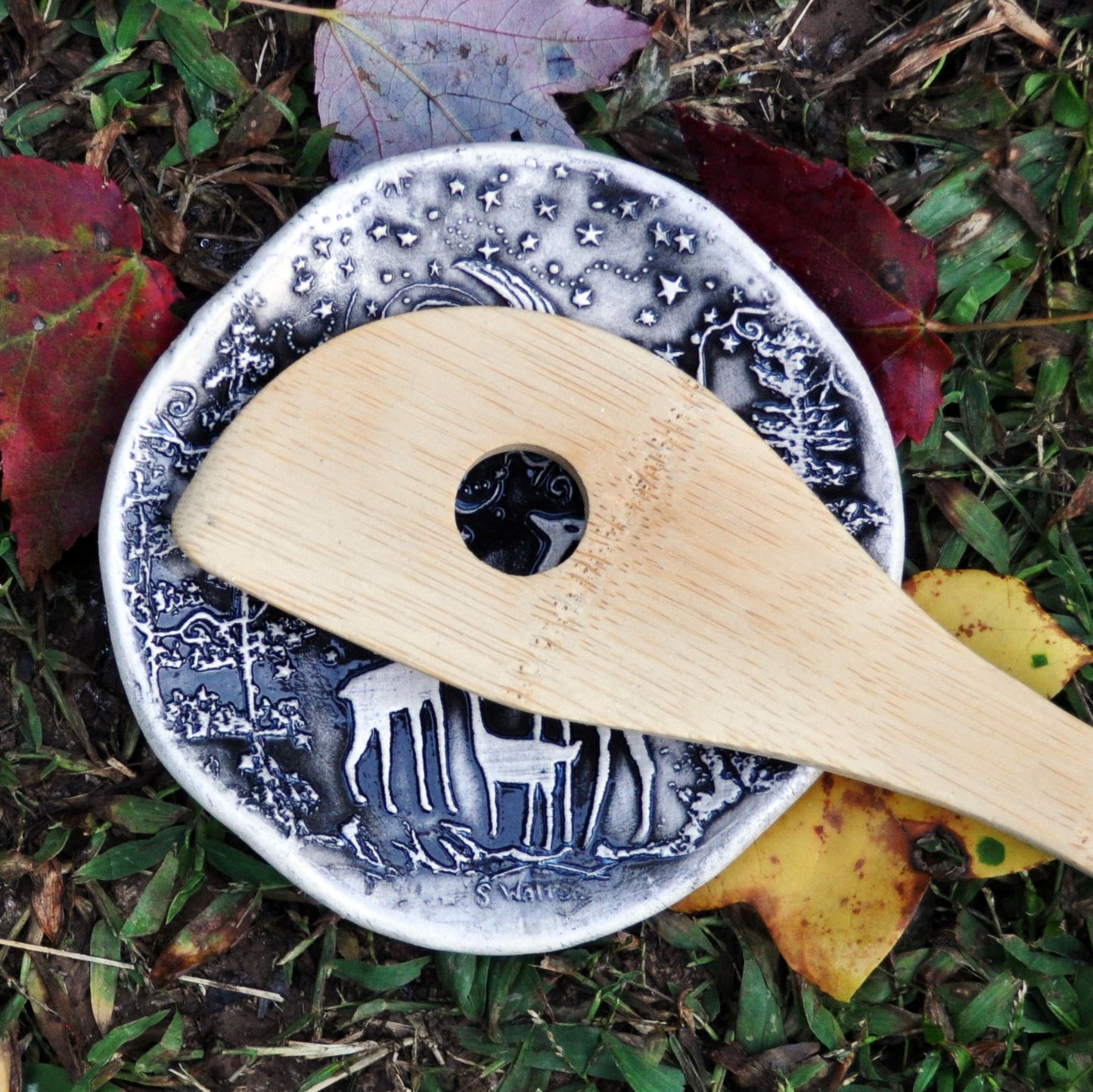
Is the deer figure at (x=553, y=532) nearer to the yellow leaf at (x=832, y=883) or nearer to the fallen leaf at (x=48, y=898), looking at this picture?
the yellow leaf at (x=832, y=883)

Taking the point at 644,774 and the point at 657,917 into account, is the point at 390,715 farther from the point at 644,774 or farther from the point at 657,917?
the point at 657,917

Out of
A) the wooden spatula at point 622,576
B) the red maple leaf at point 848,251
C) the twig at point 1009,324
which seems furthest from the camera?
→ the twig at point 1009,324

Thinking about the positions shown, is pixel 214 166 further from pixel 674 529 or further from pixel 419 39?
pixel 674 529

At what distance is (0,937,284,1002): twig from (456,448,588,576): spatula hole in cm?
56

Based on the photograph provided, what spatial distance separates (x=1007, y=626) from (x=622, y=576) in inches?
19.1

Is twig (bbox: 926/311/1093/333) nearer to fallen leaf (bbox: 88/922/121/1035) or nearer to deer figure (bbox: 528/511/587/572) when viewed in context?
deer figure (bbox: 528/511/587/572)

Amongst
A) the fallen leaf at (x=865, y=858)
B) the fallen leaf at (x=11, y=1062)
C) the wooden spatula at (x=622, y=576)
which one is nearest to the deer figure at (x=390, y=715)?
the wooden spatula at (x=622, y=576)

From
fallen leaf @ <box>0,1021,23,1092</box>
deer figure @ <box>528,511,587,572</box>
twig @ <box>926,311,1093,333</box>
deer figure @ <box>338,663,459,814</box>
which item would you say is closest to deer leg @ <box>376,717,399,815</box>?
deer figure @ <box>338,663,459,814</box>

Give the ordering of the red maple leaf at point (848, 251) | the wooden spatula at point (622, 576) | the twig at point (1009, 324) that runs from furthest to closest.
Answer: the twig at point (1009, 324), the red maple leaf at point (848, 251), the wooden spatula at point (622, 576)

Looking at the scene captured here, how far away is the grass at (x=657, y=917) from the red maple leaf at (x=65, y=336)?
0.08 m

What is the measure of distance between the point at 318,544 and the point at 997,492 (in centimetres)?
84

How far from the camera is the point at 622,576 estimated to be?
1079 millimetres

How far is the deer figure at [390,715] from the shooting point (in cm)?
123

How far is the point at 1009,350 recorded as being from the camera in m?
1.37
